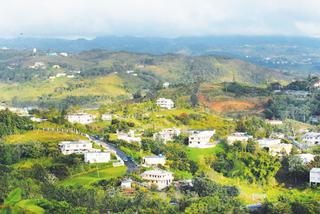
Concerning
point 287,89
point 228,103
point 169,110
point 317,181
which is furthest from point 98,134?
point 287,89

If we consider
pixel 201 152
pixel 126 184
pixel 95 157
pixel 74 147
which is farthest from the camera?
pixel 201 152

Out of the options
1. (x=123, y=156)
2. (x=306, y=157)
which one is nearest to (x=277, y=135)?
(x=306, y=157)

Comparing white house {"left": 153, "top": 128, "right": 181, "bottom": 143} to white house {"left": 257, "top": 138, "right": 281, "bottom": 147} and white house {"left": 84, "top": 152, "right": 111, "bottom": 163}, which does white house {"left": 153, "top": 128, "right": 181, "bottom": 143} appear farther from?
white house {"left": 84, "top": 152, "right": 111, "bottom": 163}

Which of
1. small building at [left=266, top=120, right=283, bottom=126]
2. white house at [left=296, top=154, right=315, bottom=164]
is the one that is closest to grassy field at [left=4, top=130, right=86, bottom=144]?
white house at [left=296, top=154, right=315, bottom=164]

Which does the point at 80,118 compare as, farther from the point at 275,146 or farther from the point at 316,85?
the point at 316,85

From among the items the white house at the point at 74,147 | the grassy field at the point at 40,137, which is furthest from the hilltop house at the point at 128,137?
the white house at the point at 74,147

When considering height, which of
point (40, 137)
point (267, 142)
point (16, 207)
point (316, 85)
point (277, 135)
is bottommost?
point (277, 135)

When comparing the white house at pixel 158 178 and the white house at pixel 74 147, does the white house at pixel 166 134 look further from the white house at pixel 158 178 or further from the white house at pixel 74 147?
the white house at pixel 158 178
